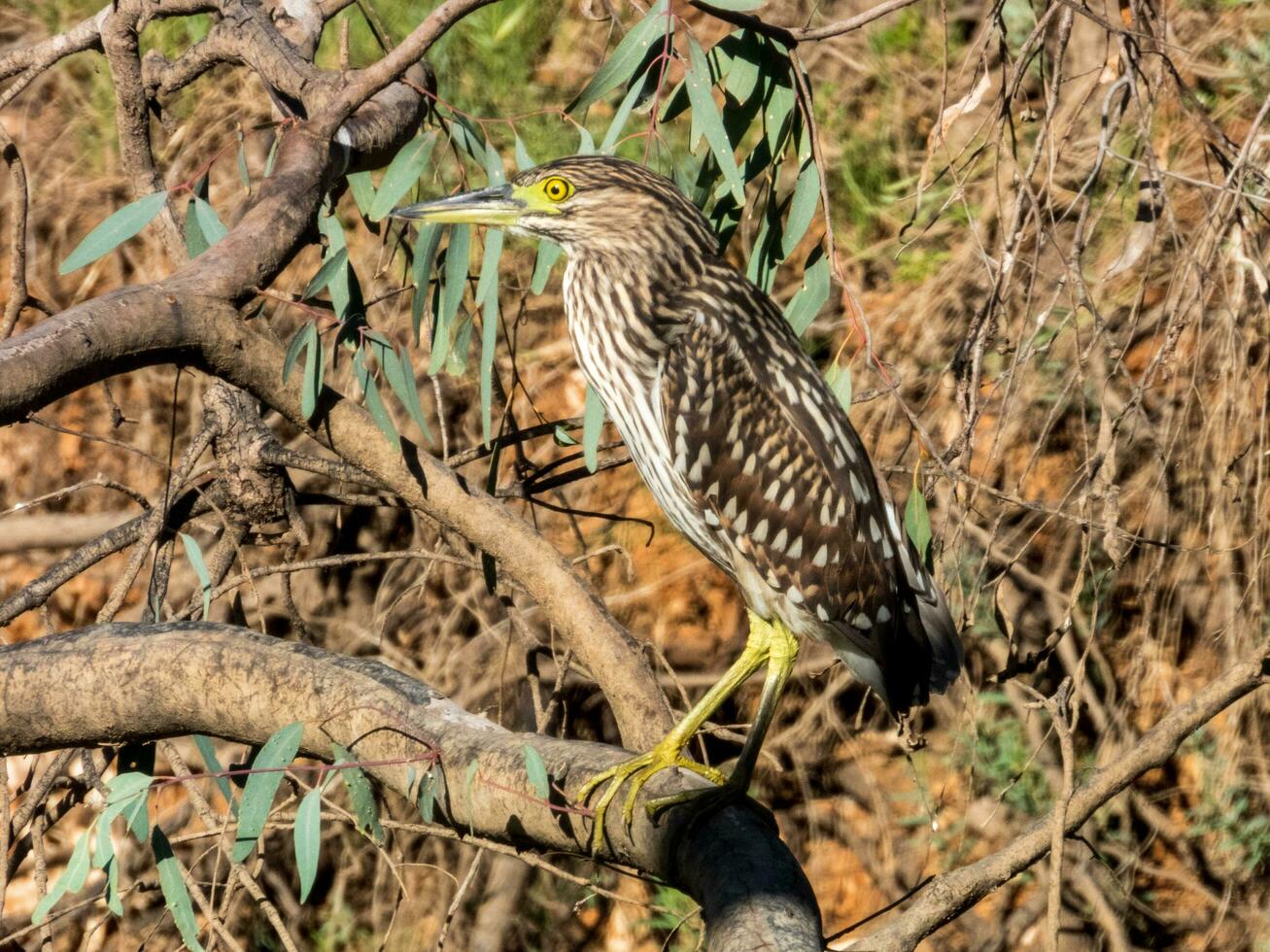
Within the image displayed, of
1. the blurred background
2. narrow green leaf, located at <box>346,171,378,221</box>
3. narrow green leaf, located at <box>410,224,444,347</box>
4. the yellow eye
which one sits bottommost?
the blurred background

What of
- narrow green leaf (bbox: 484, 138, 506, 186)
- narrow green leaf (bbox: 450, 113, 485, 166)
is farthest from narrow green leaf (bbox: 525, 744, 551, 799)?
narrow green leaf (bbox: 450, 113, 485, 166)

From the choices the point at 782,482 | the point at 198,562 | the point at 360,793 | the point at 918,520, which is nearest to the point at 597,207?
the point at 782,482

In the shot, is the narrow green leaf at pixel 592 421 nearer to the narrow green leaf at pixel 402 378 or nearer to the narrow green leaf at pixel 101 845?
the narrow green leaf at pixel 402 378

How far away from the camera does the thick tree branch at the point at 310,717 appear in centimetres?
224

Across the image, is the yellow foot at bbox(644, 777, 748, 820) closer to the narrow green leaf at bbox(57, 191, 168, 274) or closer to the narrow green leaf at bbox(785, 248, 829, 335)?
the narrow green leaf at bbox(785, 248, 829, 335)

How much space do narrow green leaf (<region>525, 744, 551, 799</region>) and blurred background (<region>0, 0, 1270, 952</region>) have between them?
59.2 inches

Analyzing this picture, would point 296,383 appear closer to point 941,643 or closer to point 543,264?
point 543,264

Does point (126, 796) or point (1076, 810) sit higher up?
point (126, 796)

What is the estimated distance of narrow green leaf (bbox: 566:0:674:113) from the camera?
2.45m

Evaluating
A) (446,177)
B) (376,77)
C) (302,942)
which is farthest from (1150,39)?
(302,942)

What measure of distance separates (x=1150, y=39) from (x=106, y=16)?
208 cm

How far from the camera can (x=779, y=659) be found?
3.01 metres

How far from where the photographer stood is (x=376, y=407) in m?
2.68

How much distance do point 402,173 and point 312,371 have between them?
44cm
